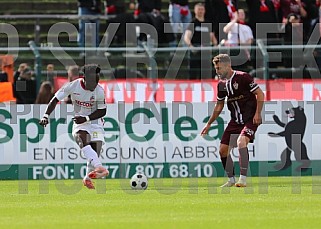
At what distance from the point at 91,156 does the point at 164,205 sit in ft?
11.5

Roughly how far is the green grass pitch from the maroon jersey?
1.34 meters

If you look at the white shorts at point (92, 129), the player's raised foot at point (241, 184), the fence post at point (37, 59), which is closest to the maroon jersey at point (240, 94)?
the player's raised foot at point (241, 184)

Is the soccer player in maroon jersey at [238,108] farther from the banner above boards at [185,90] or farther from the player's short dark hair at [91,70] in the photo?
the banner above boards at [185,90]

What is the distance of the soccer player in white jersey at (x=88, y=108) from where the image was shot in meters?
17.4

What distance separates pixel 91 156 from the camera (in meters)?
17.2

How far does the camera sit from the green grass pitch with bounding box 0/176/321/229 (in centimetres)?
1164

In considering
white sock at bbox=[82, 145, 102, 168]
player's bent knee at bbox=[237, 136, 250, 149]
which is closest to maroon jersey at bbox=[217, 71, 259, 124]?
player's bent knee at bbox=[237, 136, 250, 149]

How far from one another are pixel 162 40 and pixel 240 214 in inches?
519

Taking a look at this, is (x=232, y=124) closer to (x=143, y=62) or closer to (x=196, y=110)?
(x=196, y=110)

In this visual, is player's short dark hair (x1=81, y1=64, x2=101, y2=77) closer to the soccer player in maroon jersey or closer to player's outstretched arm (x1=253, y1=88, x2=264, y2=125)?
the soccer player in maroon jersey

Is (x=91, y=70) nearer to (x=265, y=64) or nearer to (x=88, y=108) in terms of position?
(x=88, y=108)

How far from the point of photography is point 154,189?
1747 cm

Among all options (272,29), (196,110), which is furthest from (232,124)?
(272,29)

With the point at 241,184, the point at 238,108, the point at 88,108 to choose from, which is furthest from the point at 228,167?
the point at 88,108
